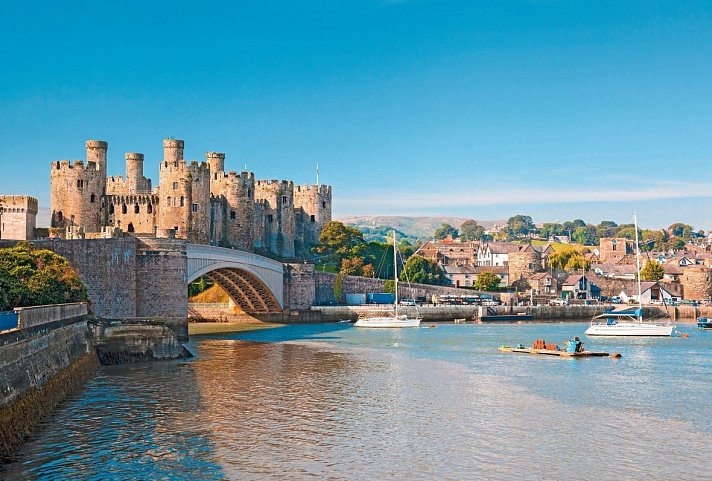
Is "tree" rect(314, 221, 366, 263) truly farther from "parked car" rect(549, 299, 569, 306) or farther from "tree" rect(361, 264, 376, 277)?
"parked car" rect(549, 299, 569, 306)

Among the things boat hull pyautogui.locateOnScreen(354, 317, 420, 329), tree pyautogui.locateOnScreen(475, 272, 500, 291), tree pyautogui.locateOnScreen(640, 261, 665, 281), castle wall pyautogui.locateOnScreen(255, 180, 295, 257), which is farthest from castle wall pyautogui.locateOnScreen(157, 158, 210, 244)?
tree pyautogui.locateOnScreen(640, 261, 665, 281)

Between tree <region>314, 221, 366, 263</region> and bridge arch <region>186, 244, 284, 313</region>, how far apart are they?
17.6 metres

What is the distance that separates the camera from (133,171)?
7331 cm

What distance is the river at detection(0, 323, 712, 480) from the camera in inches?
814

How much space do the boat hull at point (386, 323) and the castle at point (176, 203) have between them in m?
14.0

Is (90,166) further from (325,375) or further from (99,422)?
(99,422)

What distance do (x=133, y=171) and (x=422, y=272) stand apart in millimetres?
37140

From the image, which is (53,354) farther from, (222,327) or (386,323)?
(222,327)

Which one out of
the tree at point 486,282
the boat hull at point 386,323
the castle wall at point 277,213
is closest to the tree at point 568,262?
the tree at point 486,282

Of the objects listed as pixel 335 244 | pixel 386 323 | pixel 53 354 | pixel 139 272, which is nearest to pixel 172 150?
pixel 386 323

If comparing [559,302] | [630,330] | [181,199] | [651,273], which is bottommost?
[630,330]

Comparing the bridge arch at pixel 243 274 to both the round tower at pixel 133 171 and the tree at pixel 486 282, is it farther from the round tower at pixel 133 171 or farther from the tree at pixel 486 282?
the tree at pixel 486 282

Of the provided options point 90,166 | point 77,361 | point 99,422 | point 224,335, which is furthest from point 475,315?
point 99,422

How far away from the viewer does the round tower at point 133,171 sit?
73.0 metres
